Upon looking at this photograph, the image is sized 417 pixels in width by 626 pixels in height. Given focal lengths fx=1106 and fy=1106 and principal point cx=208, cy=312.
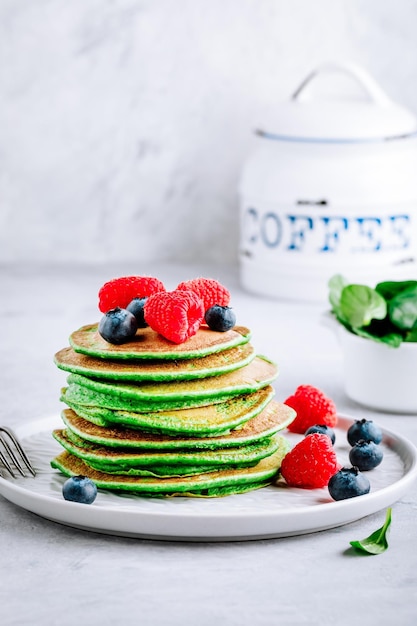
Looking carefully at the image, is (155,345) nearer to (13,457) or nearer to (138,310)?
(138,310)

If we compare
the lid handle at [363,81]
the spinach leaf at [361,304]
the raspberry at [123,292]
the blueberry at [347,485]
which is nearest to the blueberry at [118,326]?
the raspberry at [123,292]

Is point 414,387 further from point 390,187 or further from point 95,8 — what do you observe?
point 95,8

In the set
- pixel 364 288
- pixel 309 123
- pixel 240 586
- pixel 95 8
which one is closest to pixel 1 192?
pixel 95 8

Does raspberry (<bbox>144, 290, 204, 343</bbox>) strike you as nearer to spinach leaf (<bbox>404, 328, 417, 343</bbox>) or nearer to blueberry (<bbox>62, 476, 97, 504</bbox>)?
blueberry (<bbox>62, 476, 97, 504</bbox>)

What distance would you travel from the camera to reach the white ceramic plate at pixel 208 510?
4.76 feet

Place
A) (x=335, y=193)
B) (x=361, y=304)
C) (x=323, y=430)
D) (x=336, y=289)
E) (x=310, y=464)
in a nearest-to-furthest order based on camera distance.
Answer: (x=310, y=464) → (x=323, y=430) → (x=361, y=304) → (x=336, y=289) → (x=335, y=193)

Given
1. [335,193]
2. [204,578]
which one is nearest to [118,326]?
[204,578]

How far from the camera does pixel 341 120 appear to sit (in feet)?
10.1

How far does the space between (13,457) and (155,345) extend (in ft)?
1.02

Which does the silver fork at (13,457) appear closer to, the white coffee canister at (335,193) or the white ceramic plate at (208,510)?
the white ceramic plate at (208,510)

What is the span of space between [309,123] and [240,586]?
1939mm

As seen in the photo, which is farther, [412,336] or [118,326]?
[412,336]

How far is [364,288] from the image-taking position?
2.14m

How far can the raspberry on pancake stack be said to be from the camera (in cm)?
156
